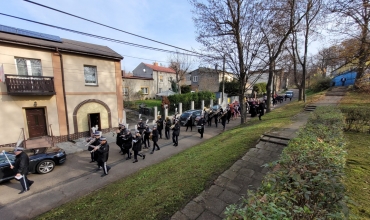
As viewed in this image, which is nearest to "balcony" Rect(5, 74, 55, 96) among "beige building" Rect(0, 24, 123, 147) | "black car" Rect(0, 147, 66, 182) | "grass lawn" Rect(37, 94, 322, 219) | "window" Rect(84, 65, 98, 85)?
"beige building" Rect(0, 24, 123, 147)

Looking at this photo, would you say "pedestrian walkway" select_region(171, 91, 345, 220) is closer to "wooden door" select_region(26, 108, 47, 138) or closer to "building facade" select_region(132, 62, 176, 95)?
"wooden door" select_region(26, 108, 47, 138)

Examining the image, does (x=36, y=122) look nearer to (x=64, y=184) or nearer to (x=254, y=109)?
(x=64, y=184)

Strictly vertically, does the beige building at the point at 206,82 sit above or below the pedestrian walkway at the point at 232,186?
above

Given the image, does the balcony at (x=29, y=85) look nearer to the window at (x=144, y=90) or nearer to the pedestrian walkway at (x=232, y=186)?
the pedestrian walkway at (x=232, y=186)

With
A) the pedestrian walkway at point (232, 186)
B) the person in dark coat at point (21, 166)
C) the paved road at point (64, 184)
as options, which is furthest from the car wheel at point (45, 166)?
the pedestrian walkway at point (232, 186)

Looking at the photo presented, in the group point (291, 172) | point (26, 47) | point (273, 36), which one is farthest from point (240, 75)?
point (26, 47)

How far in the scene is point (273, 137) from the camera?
6.71 m

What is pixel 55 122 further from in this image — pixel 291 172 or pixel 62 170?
pixel 291 172

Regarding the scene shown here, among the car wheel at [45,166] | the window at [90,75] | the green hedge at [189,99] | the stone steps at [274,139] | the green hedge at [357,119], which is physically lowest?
the car wheel at [45,166]

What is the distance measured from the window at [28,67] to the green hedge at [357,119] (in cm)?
1715

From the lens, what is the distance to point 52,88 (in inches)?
418

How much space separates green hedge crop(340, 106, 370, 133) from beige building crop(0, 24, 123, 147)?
14.8 meters

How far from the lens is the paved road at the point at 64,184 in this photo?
5.07 m

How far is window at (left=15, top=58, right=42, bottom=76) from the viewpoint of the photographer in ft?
32.2
